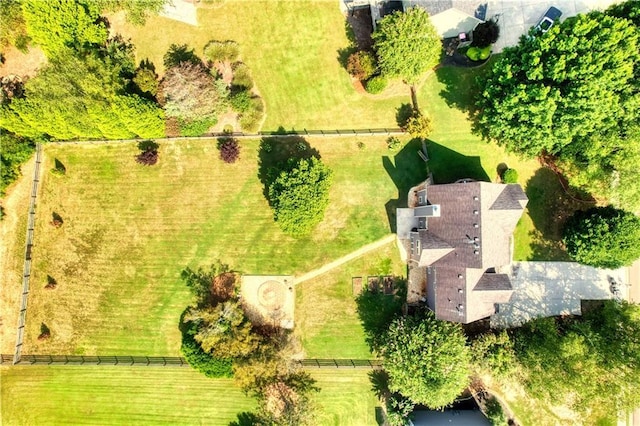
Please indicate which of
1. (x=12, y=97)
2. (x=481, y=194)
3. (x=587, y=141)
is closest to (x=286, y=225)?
(x=481, y=194)

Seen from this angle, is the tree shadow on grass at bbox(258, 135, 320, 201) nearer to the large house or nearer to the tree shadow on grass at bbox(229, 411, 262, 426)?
the large house

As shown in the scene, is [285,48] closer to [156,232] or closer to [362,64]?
[362,64]

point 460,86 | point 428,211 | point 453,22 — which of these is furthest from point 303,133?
point 453,22

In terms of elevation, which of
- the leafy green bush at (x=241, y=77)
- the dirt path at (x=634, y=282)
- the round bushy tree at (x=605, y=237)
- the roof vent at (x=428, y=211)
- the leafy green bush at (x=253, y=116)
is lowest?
the dirt path at (x=634, y=282)

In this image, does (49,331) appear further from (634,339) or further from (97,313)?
(634,339)

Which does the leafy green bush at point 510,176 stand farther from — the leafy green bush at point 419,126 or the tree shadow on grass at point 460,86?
the leafy green bush at point 419,126

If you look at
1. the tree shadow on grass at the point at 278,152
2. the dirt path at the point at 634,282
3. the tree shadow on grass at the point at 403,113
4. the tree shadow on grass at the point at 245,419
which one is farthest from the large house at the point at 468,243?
the tree shadow on grass at the point at 245,419

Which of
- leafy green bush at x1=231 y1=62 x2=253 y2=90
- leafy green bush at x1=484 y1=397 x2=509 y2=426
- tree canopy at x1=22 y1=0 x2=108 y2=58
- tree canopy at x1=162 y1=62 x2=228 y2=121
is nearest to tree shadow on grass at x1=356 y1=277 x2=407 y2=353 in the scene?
leafy green bush at x1=484 y1=397 x2=509 y2=426
